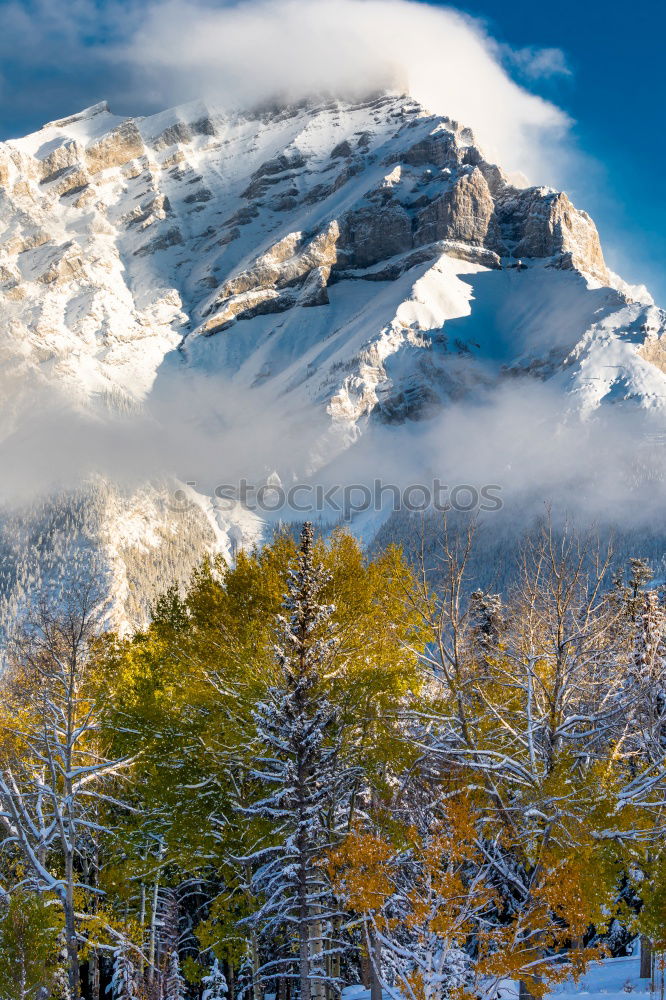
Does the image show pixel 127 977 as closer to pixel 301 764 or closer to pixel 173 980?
pixel 173 980

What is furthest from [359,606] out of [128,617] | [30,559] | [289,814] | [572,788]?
[30,559]

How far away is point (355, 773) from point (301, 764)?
1731 millimetres

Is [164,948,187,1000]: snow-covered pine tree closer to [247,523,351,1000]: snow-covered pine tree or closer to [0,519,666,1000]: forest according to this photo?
[0,519,666,1000]: forest

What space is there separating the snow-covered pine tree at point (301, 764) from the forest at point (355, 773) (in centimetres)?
6

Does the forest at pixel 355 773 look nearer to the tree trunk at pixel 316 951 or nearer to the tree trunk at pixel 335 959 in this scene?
the tree trunk at pixel 316 951

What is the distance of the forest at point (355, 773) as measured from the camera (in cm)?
1466

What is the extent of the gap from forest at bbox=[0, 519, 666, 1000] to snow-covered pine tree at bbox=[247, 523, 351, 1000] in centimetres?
6

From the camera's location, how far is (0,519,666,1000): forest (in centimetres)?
1466

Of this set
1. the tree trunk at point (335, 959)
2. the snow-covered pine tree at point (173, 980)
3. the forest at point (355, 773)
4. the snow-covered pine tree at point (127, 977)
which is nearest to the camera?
the forest at point (355, 773)

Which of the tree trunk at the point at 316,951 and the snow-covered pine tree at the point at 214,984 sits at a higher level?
the tree trunk at the point at 316,951

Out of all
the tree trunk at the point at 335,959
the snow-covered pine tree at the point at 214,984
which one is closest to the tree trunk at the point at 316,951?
the tree trunk at the point at 335,959

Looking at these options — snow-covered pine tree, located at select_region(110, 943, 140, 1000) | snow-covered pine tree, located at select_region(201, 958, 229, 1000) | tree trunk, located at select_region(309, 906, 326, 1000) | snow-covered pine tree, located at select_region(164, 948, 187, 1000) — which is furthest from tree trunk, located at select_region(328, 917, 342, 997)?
snow-covered pine tree, located at select_region(110, 943, 140, 1000)

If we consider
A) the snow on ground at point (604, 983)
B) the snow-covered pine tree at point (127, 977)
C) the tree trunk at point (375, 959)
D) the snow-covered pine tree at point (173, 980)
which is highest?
the tree trunk at point (375, 959)

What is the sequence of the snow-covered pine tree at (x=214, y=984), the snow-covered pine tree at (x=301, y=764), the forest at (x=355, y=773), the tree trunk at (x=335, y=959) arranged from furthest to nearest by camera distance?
the snow-covered pine tree at (x=214, y=984), the tree trunk at (x=335, y=959), the snow-covered pine tree at (x=301, y=764), the forest at (x=355, y=773)
